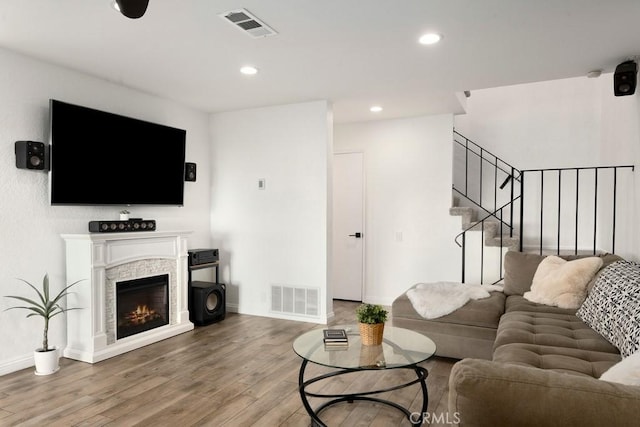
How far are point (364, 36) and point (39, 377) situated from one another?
356 cm

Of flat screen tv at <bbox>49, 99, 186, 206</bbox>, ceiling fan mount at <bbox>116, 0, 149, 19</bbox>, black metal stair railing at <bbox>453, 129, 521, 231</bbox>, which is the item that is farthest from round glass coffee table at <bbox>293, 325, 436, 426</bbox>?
black metal stair railing at <bbox>453, 129, 521, 231</bbox>

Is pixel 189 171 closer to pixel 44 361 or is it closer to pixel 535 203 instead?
pixel 44 361

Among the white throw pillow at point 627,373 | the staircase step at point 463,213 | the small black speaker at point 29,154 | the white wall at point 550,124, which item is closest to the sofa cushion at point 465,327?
the staircase step at point 463,213

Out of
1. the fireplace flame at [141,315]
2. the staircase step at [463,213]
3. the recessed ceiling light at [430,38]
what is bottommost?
the fireplace flame at [141,315]

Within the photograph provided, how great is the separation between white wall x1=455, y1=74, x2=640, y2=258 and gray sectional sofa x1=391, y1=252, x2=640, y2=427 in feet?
7.21

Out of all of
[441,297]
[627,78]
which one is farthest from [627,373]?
[627,78]

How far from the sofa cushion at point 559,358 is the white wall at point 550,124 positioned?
300 centimetres

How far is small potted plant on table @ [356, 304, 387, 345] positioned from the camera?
255 centimetres

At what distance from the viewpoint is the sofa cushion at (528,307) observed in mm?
3162

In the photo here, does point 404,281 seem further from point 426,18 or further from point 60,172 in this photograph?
point 60,172

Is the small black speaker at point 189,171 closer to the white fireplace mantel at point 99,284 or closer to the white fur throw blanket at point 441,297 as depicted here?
the white fireplace mantel at point 99,284

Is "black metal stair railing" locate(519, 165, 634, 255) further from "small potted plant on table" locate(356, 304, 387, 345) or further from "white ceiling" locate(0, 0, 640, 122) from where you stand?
"small potted plant on table" locate(356, 304, 387, 345)

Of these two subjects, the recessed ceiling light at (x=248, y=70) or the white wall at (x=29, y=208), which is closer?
the white wall at (x=29, y=208)

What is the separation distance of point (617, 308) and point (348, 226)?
381 centimetres
